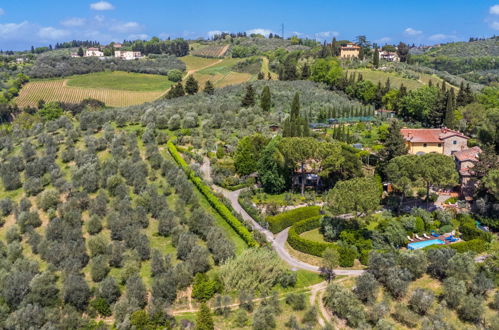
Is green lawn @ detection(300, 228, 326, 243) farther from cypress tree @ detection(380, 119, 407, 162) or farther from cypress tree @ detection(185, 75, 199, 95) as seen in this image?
cypress tree @ detection(185, 75, 199, 95)

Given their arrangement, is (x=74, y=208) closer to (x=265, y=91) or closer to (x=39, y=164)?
(x=39, y=164)

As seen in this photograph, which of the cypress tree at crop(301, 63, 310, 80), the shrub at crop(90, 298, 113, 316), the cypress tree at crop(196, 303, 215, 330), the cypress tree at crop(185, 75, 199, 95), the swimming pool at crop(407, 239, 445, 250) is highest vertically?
the cypress tree at crop(301, 63, 310, 80)

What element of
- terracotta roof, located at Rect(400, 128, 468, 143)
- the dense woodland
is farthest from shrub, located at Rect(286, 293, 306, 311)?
terracotta roof, located at Rect(400, 128, 468, 143)

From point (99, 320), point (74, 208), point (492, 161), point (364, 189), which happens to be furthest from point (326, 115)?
point (99, 320)

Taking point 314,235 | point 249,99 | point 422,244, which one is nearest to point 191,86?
point 249,99

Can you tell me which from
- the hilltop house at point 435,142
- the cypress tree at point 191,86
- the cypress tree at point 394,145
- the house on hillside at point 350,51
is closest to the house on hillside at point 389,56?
the house on hillside at point 350,51

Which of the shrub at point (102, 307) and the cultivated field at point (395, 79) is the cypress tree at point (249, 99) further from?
the shrub at point (102, 307)
